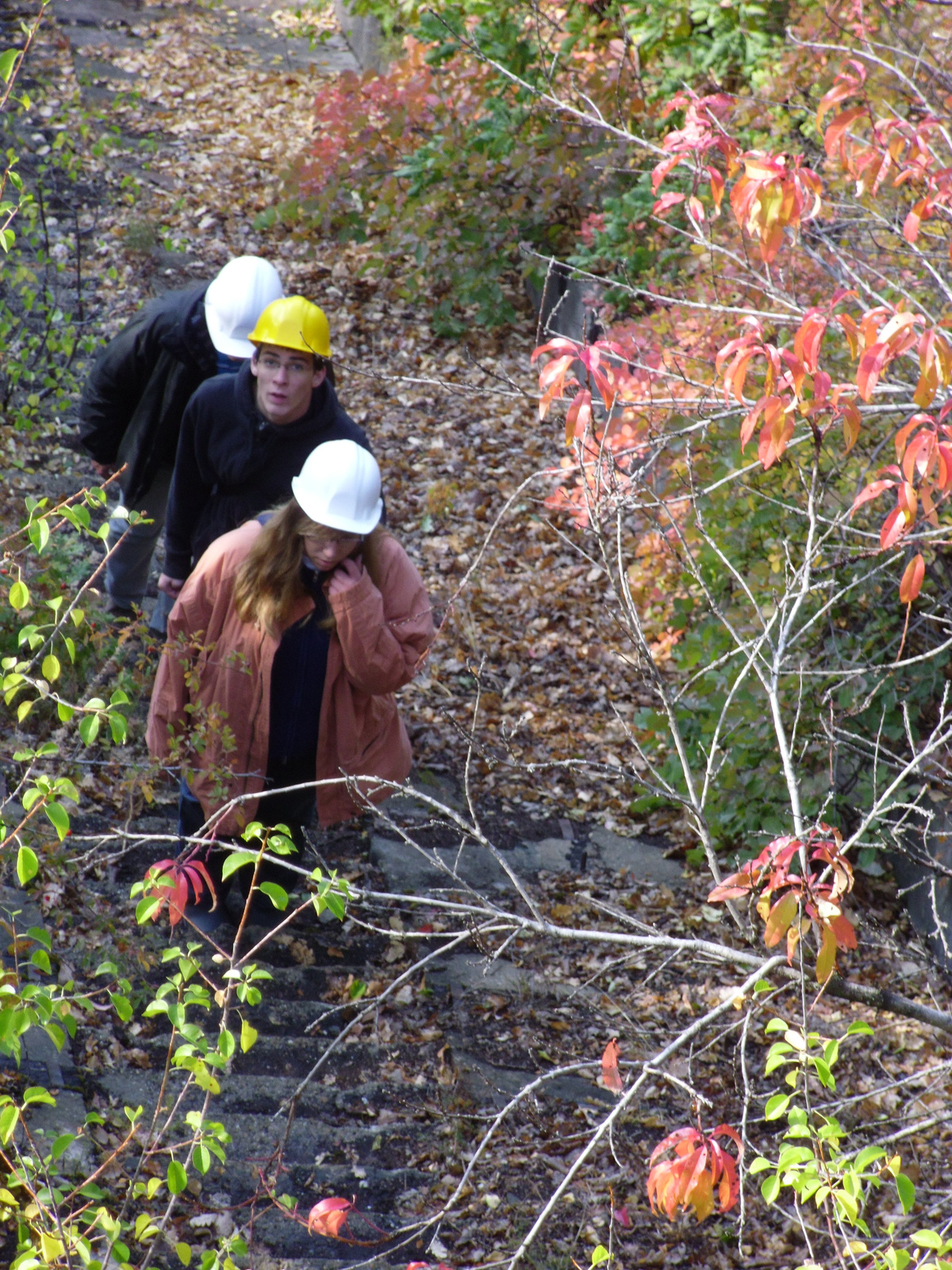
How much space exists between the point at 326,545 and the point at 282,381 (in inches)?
29.8

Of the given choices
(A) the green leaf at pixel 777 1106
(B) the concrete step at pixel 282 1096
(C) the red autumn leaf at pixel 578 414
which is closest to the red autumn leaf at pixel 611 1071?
(A) the green leaf at pixel 777 1106

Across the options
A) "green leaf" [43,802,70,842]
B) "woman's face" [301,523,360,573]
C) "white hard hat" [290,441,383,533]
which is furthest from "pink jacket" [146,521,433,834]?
"green leaf" [43,802,70,842]

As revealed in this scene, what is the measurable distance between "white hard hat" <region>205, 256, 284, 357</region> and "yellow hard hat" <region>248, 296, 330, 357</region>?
1.11ft

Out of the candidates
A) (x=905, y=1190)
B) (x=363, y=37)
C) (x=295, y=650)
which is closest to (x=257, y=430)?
(x=295, y=650)

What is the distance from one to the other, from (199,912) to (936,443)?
3186mm

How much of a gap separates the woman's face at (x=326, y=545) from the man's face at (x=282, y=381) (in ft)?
2.17

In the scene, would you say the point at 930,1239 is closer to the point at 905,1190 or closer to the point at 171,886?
the point at 905,1190

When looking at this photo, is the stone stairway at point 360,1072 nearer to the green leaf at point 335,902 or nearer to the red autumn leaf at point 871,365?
the green leaf at point 335,902

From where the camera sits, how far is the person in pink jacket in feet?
12.7

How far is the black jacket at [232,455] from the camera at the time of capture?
14.4ft

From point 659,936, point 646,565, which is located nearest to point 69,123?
point 646,565

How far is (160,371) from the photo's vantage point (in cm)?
489

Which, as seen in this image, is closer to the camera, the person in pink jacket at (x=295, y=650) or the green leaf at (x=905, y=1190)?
the green leaf at (x=905, y=1190)

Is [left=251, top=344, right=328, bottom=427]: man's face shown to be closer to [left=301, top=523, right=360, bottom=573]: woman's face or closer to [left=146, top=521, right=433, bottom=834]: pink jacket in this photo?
[left=146, top=521, right=433, bottom=834]: pink jacket
